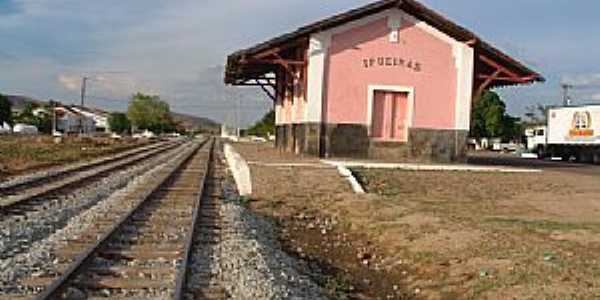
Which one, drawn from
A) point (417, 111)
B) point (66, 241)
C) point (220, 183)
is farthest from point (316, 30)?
point (66, 241)

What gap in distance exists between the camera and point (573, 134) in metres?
52.5

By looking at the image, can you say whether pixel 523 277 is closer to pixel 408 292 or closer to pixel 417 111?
pixel 408 292

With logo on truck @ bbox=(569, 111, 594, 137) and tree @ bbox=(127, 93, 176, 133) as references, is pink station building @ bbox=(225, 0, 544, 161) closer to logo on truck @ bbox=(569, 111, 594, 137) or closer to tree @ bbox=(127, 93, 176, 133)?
logo on truck @ bbox=(569, 111, 594, 137)

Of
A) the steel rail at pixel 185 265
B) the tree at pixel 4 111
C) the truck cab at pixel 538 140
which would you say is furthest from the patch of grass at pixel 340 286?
the tree at pixel 4 111

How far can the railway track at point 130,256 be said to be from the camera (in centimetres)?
834

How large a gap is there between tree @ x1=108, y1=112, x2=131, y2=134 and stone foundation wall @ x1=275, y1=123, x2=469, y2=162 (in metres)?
143

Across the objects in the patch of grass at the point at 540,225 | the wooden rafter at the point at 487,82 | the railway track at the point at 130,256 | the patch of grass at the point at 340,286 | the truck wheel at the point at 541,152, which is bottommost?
the patch of grass at the point at 340,286

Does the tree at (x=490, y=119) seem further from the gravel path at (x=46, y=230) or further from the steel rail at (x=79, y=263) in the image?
the steel rail at (x=79, y=263)

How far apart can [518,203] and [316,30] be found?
39.4 ft

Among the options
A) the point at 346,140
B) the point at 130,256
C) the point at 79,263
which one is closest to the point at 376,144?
the point at 346,140

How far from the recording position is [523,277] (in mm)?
9289

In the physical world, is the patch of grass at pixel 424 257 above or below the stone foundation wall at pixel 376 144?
below

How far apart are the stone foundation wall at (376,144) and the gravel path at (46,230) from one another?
8.67 meters

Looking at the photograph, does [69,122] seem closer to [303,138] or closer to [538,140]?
[538,140]
